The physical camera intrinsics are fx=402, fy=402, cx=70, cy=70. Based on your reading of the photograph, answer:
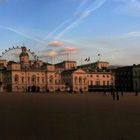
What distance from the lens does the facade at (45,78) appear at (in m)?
166

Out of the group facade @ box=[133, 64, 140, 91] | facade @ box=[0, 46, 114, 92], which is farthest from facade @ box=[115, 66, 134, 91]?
facade @ box=[0, 46, 114, 92]

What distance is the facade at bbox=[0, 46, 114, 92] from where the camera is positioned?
166m

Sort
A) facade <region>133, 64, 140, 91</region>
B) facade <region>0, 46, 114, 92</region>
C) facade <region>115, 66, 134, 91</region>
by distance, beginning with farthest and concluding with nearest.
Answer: facade <region>0, 46, 114, 92</region> → facade <region>115, 66, 134, 91</region> → facade <region>133, 64, 140, 91</region>

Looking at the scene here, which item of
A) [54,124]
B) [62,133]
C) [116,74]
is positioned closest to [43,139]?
[62,133]

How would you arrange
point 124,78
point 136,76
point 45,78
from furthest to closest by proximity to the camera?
point 45,78 → point 124,78 → point 136,76

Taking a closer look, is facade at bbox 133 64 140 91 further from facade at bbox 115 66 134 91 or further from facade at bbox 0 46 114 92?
facade at bbox 0 46 114 92

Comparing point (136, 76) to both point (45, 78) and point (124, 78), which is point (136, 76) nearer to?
point (124, 78)

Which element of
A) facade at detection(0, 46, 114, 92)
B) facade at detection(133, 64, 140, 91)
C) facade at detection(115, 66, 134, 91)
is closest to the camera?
facade at detection(133, 64, 140, 91)

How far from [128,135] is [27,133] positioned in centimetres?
391

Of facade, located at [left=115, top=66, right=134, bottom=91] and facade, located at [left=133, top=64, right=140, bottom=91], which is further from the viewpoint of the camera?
facade, located at [left=115, top=66, right=134, bottom=91]

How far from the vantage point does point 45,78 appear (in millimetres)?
174875

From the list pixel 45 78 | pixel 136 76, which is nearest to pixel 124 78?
pixel 136 76

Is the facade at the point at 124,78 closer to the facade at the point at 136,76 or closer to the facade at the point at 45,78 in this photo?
the facade at the point at 136,76

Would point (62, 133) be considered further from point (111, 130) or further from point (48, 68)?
point (48, 68)
